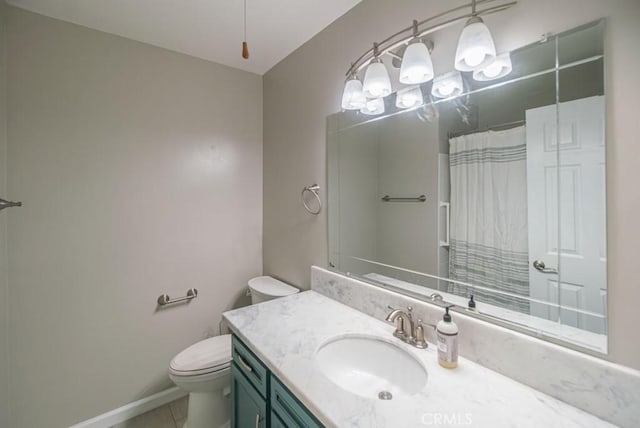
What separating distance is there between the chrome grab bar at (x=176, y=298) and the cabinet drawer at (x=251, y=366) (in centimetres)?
89

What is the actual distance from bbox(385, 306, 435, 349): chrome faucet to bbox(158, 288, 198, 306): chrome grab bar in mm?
1531

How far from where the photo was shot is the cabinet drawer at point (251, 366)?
1.04 meters

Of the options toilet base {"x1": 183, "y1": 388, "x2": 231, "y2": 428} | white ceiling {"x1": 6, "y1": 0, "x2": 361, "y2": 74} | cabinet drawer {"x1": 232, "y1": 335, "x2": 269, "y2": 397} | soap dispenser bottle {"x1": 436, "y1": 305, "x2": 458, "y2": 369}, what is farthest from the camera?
toilet base {"x1": 183, "y1": 388, "x2": 231, "y2": 428}

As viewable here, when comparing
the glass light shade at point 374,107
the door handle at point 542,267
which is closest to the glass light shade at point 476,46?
the glass light shade at point 374,107

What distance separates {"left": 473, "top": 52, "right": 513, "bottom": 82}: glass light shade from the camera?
914 mm

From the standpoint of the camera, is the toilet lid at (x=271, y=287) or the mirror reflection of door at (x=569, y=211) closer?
the mirror reflection of door at (x=569, y=211)

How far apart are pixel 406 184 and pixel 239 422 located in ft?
4.56

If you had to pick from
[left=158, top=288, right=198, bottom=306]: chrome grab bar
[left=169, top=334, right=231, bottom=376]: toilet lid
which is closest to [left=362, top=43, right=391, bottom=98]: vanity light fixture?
[left=169, top=334, right=231, bottom=376]: toilet lid

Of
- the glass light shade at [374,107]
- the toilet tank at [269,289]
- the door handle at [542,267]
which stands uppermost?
the glass light shade at [374,107]

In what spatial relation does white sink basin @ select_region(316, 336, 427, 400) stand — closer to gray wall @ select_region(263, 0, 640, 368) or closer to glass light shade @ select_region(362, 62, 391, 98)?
gray wall @ select_region(263, 0, 640, 368)

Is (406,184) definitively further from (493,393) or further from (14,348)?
(14,348)

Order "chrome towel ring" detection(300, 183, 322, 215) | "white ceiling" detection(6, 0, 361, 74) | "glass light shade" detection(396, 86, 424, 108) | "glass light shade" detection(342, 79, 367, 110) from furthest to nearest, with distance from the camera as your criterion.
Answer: "chrome towel ring" detection(300, 183, 322, 215), "white ceiling" detection(6, 0, 361, 74), "glass light shade" detection(342, 79, 367, 110), "glass light shade" detection(396, 86, 424, 108)

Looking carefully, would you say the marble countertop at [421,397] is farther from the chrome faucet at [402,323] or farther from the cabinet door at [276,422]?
the cabinet door at [276,422]

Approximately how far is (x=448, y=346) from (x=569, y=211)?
1.82 feet
